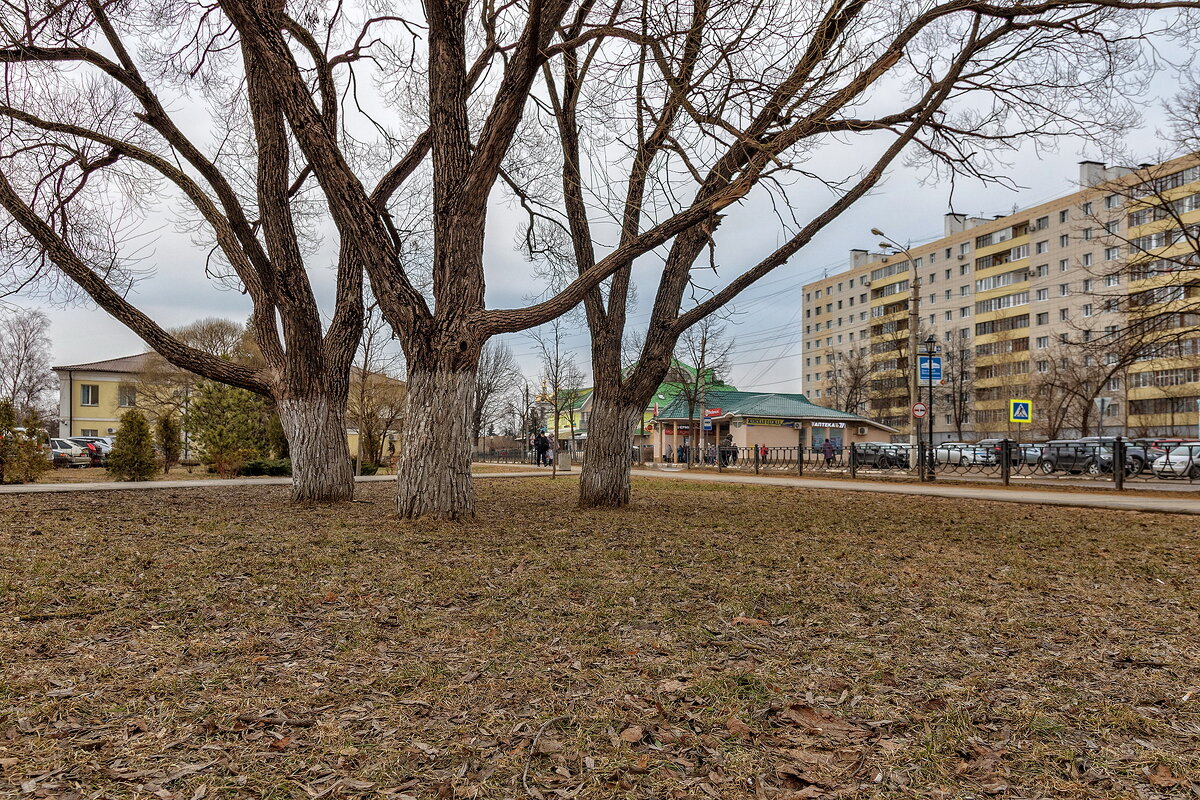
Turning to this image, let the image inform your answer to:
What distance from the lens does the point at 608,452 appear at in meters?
9.80

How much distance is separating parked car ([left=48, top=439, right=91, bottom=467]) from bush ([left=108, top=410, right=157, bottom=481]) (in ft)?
50.0

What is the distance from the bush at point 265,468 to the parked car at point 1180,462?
87.7 ft

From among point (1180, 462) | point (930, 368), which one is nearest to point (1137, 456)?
point (1180, 462)

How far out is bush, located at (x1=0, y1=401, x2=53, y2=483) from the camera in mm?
15773

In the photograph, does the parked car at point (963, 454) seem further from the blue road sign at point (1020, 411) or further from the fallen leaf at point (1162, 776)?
the fallen leaf at point (1162, 776)

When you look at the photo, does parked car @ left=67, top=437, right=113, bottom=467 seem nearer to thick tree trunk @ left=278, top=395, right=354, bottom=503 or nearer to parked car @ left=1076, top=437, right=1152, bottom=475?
thick tree trunk @ left=278, top=395, right=354, bottom=503

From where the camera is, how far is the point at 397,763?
7.52ft

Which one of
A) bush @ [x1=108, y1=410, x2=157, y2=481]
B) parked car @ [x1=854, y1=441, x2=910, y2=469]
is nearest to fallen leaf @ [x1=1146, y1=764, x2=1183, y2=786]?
bush @ [x1=108, y1=410, x2=157, y2=481]

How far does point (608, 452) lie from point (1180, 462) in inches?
802

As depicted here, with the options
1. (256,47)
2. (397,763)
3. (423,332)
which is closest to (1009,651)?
(397,763)

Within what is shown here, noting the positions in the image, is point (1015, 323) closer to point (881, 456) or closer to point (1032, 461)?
point (1032, 461)

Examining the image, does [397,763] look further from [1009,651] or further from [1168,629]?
[1168,629]

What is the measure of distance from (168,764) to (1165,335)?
20584 mm

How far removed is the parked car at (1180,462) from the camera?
19141 millimetres
